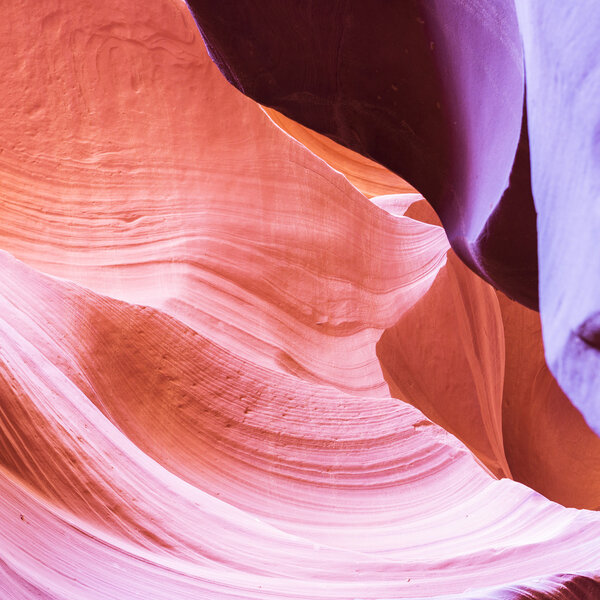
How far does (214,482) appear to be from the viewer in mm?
1350

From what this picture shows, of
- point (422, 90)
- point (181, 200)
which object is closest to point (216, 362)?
point (181, 200)

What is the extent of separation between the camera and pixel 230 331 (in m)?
1.72

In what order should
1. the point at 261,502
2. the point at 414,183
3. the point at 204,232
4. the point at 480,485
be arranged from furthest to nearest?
the point at 204,232 → the point at 480,485 → the point at 261,502 → the point at 414,183

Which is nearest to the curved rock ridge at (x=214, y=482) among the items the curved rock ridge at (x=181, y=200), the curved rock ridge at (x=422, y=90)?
the curved rock ridge at (x=181, y=200)

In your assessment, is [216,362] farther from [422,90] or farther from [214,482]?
[422,90]

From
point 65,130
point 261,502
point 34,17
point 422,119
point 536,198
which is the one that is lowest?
point 261,502

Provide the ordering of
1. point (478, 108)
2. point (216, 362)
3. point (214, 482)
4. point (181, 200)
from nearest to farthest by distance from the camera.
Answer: point (478, 108) → point (214, 482) → point (216, 362) → point (181, 200)

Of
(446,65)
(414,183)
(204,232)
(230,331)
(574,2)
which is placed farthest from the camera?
(204,232)

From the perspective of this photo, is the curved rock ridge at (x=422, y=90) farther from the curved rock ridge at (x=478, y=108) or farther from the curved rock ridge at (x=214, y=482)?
the curved rock ridge at (x=214, y=482)

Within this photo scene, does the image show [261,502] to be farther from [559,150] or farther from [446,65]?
[559,150]

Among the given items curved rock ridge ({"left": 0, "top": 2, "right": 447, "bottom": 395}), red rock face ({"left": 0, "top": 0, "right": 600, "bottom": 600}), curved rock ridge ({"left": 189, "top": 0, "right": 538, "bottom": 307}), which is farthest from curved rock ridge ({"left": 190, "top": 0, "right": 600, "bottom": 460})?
curved rock ridge ({"left": 0, "top": 2, "right": 447, "bottom": 395})

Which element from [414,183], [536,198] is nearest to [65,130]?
[414,183]

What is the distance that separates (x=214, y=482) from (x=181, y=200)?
0.86 m

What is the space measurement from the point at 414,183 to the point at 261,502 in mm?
694
